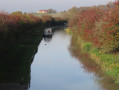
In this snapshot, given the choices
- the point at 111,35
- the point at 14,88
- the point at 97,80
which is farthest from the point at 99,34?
the point at 14,88

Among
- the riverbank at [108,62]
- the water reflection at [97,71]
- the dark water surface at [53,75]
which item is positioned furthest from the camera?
the riverbank at [108,62]

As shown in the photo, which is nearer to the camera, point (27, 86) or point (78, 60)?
point (27, 86)

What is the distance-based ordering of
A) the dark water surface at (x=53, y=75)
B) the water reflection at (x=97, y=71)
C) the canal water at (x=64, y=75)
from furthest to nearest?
the canal water at (x=64, y=75) → the water reflection at (x=97, y=71) → the dark water surface at (x=53, y=75)

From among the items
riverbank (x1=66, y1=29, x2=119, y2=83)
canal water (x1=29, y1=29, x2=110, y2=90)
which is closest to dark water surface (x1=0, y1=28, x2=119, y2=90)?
canal water (x1=29, y1=29, x2=110, y2=90)

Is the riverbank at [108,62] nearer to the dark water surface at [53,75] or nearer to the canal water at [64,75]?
the dark water surface at [53,75]

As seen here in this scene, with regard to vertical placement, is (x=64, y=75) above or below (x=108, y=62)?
below

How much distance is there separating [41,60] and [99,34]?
6124mm

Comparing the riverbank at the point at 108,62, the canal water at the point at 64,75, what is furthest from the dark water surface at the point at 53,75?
the riverbank at the point at 108,62

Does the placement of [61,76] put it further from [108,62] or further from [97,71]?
[108,62]

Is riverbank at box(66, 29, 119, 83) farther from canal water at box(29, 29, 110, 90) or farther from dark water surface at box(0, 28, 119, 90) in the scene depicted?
canal water at box(29, 29, 110, 90)

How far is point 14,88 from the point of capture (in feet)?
49.7

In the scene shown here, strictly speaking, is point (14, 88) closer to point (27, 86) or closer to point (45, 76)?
point (27, 86)

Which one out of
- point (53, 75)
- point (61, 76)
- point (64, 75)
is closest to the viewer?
point (61, 76)

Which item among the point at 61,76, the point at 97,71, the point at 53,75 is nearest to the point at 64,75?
the point at 61,76
